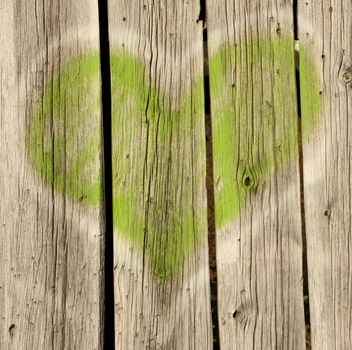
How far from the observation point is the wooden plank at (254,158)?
1.86 m

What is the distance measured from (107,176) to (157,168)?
0.64 ft

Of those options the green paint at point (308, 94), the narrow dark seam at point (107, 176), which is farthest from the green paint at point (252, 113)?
the narrow dark seam at point (107, 176)

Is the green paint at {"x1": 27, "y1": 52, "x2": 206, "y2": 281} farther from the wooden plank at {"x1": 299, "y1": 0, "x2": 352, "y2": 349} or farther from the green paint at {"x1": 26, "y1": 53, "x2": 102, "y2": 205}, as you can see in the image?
the wooden plank at {"x1": 299, "y1": 0, "x2": 352, "y2": 349}

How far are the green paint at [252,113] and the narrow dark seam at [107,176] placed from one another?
0.39m

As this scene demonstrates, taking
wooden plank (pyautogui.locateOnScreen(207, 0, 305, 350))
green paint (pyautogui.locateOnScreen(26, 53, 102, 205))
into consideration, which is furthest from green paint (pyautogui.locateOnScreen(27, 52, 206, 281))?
wooden plank (pyautogui.locateOnScreen(207, 0, 305, 350))

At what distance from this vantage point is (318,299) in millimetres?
1895

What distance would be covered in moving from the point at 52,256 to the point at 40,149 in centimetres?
40

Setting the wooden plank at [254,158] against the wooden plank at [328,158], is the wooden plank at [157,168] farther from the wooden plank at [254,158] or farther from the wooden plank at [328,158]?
the wooden plank at [328,158]

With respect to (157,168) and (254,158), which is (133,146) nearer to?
(157,168)

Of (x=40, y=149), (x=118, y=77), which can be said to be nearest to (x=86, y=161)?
(x=40, y=149)

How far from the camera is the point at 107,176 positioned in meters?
1.90

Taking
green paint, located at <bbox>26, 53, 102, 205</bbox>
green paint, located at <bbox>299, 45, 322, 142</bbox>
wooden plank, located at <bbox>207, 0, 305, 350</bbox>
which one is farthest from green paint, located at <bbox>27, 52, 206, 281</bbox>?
green paint, located at <bbox>299, 45, 322, 142</bbox>

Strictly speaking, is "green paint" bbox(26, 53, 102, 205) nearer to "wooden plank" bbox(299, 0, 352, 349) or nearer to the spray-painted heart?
the spray-painted heart

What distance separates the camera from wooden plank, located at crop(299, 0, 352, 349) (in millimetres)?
1872
